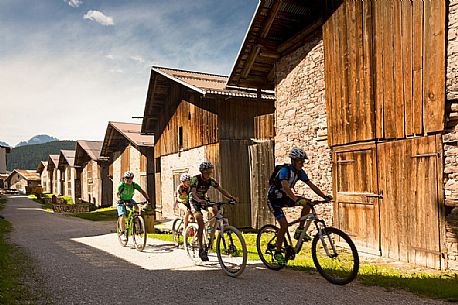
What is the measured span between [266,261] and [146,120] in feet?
52.3

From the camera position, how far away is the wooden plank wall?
13.6m

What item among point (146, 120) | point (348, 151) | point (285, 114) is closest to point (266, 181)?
point (285, 114)

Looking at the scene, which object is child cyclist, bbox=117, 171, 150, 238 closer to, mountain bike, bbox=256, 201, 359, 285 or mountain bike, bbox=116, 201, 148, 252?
mountain bike, bbox=116, 201, 148, 252

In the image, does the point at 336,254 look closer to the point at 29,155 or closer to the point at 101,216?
the point at 101,216

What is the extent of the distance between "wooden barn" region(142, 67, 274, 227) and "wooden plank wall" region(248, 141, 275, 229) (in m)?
0.25

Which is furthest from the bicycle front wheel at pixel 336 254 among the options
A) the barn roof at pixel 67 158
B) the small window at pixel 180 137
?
the barn roof at pixel 67 158

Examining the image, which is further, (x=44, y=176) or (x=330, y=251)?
(x=44, y=176)

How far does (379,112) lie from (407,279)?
384 centimetres

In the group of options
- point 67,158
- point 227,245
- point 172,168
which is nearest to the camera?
point 227,245

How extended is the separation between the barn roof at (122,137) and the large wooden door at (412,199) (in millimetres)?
17437

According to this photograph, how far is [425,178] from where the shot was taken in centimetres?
749

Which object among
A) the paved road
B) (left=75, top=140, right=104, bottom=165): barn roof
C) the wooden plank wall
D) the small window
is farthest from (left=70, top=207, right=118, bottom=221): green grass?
the paved road

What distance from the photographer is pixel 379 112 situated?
28.2 ft

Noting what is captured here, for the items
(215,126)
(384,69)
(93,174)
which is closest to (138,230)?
(215,126)
